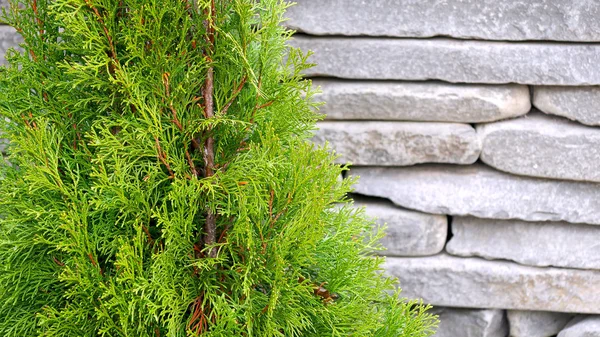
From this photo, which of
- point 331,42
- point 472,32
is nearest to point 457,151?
point 472,32

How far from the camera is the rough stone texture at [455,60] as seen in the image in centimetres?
172

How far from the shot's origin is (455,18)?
1.73 metres

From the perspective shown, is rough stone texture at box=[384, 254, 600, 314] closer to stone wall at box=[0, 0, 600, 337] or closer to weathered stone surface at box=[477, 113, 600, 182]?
stone wall at box=[0, 0, 600, 337]

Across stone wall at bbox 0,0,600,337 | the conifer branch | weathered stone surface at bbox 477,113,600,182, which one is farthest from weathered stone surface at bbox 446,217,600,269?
the conifer branch

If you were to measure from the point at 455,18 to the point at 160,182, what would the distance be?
39.2 inches

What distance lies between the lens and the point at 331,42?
1.76 m

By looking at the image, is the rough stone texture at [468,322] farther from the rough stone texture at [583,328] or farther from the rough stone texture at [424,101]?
the rough stone texture at [424,101]

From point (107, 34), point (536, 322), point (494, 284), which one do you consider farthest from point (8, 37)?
point (536, 322)

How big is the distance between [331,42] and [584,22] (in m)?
0.68

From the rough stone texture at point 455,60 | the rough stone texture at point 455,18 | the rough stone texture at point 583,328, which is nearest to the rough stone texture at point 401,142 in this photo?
the rough stone texture at point 455,60

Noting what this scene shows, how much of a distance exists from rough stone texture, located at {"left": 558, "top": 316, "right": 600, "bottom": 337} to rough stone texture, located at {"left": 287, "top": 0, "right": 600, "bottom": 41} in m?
0.84

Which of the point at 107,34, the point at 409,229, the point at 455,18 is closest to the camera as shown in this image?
the point at 107,34

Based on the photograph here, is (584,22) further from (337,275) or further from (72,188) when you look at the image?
(72,188)

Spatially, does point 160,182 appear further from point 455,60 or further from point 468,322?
point 468,322
